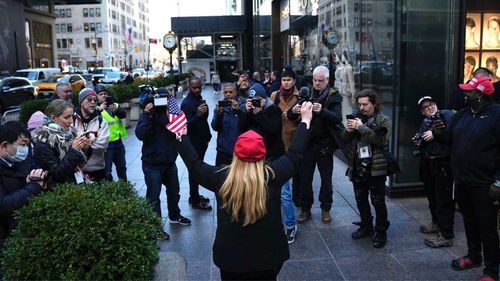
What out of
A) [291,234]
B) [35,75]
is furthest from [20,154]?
[35,75]

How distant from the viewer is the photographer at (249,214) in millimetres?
2809

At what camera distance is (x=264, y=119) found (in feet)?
17.1

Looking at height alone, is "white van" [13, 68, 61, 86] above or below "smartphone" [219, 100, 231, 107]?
above

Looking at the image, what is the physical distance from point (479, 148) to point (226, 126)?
314cm

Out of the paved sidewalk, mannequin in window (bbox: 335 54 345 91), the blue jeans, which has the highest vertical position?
mannequin in window (bbox: 335 54 345 91)

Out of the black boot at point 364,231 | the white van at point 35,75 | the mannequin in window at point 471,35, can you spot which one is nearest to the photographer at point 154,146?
the black boot at point 364,231

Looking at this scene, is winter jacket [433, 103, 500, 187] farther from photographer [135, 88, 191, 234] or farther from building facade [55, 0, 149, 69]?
building facade [55, 0, 149, 69]

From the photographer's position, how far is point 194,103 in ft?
22.5

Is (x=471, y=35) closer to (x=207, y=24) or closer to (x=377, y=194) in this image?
(x=377, y=194)

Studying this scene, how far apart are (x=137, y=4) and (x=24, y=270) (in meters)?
160

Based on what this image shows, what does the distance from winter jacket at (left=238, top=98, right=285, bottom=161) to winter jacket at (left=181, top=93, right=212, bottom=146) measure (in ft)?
5.01

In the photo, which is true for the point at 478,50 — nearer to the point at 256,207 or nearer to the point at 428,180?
the point at 428,180

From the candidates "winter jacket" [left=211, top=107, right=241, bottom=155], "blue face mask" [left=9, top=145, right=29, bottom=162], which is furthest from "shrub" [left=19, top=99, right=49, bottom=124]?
"blue face mask" [left=9, top=145, right=29, bottom=162]

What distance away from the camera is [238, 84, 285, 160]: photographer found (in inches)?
203
